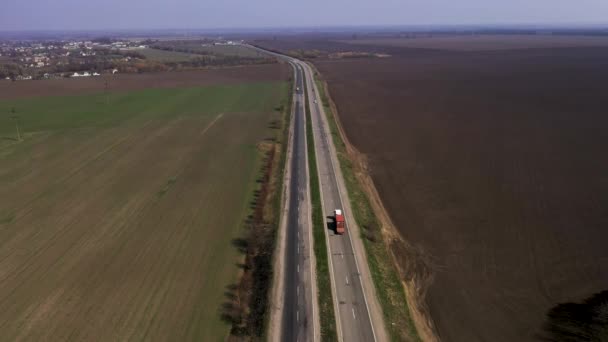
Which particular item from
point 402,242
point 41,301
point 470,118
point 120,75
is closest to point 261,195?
point 402,242

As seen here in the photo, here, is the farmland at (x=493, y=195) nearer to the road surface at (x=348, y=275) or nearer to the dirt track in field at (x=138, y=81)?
the road surface at (x=348, y=275)

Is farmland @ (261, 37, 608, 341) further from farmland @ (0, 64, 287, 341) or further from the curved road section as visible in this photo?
farmland @ (0, 64, 287, 341)

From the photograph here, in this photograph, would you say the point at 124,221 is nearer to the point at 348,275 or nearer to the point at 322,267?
the point at 322,267

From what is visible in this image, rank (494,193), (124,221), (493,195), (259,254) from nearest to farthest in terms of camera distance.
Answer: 1. (259,254)
2. (124,221)
3. (493,195)
4. (494,193)

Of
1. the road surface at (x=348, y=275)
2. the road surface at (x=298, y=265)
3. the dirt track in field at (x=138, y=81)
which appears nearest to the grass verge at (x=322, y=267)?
the road surface at (x=348, y=275)

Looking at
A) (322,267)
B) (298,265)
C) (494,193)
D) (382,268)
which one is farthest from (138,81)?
(382,268)

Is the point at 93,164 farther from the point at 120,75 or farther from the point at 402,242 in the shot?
the point at 120,75

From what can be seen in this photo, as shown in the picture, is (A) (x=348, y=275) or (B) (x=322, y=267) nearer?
(A) (x=348, y=275)
